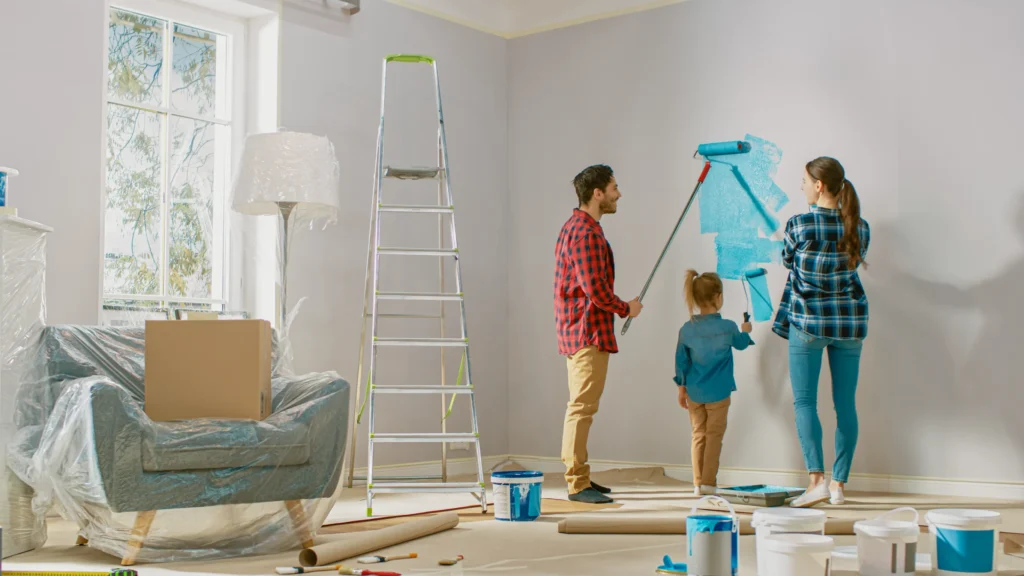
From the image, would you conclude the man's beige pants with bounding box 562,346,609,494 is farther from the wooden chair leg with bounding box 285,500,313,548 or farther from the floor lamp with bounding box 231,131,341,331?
the wooden chair leg with bounding box 285,500,313,548

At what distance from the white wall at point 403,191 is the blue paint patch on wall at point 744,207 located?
1.29m

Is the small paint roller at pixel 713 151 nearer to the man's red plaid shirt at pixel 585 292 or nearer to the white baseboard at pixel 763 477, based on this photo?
the man's red plaid shirt at pixel 585 292

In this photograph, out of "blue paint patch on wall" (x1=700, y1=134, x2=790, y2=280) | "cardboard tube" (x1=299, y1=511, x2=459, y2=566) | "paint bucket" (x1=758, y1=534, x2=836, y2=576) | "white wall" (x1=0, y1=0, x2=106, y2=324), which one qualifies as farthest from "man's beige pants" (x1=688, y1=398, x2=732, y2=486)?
"white wall" (x1=0, y1=0, x2=106, y2=324)

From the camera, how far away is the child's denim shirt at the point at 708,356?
4406mm

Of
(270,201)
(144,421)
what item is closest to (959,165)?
(270,201)

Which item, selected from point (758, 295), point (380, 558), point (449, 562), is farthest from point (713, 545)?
point (758, 295)

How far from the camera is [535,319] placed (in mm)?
5727

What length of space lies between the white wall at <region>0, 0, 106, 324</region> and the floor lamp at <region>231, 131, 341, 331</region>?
→ 1.92 feet

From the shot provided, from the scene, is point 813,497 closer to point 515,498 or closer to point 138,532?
point 515,498

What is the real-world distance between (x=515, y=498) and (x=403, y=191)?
209cm

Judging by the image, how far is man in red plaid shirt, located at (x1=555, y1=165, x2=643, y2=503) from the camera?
13.8ft

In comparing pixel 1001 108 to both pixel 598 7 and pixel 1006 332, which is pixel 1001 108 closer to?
pixel 1006 332

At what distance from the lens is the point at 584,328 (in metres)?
4.24

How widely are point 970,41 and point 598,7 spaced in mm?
1949
